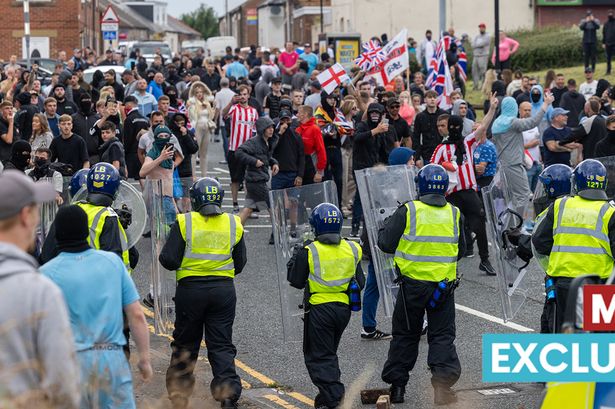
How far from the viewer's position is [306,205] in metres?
11.9

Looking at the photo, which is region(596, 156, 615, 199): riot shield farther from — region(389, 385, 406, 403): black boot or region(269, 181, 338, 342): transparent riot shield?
region(389, 385, 406, 403): black boot

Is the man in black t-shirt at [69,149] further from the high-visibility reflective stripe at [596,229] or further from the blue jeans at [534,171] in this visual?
the high-visibility reflective stripe at [596,229]

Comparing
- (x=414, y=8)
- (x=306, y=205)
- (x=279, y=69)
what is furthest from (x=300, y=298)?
(x=414, y=8)

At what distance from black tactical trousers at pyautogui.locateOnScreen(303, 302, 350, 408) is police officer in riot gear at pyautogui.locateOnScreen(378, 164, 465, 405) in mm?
487

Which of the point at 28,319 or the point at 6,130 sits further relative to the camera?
the point at 6,130

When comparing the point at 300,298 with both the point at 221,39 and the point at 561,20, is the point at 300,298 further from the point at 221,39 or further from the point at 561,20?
the point at 221,39

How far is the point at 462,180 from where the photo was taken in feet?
49.5

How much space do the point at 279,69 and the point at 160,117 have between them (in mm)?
16482

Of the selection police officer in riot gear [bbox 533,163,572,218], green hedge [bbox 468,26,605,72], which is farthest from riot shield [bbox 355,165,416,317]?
green hedge [bbox 468,26,605,72]

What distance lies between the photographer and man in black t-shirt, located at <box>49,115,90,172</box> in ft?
52.7

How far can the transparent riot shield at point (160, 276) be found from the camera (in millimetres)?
11492

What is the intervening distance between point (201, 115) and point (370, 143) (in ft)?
18.6

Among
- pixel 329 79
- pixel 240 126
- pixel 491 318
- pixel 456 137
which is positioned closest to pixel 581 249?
pixel 491 318

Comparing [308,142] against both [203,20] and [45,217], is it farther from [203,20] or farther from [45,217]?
[203,20]
